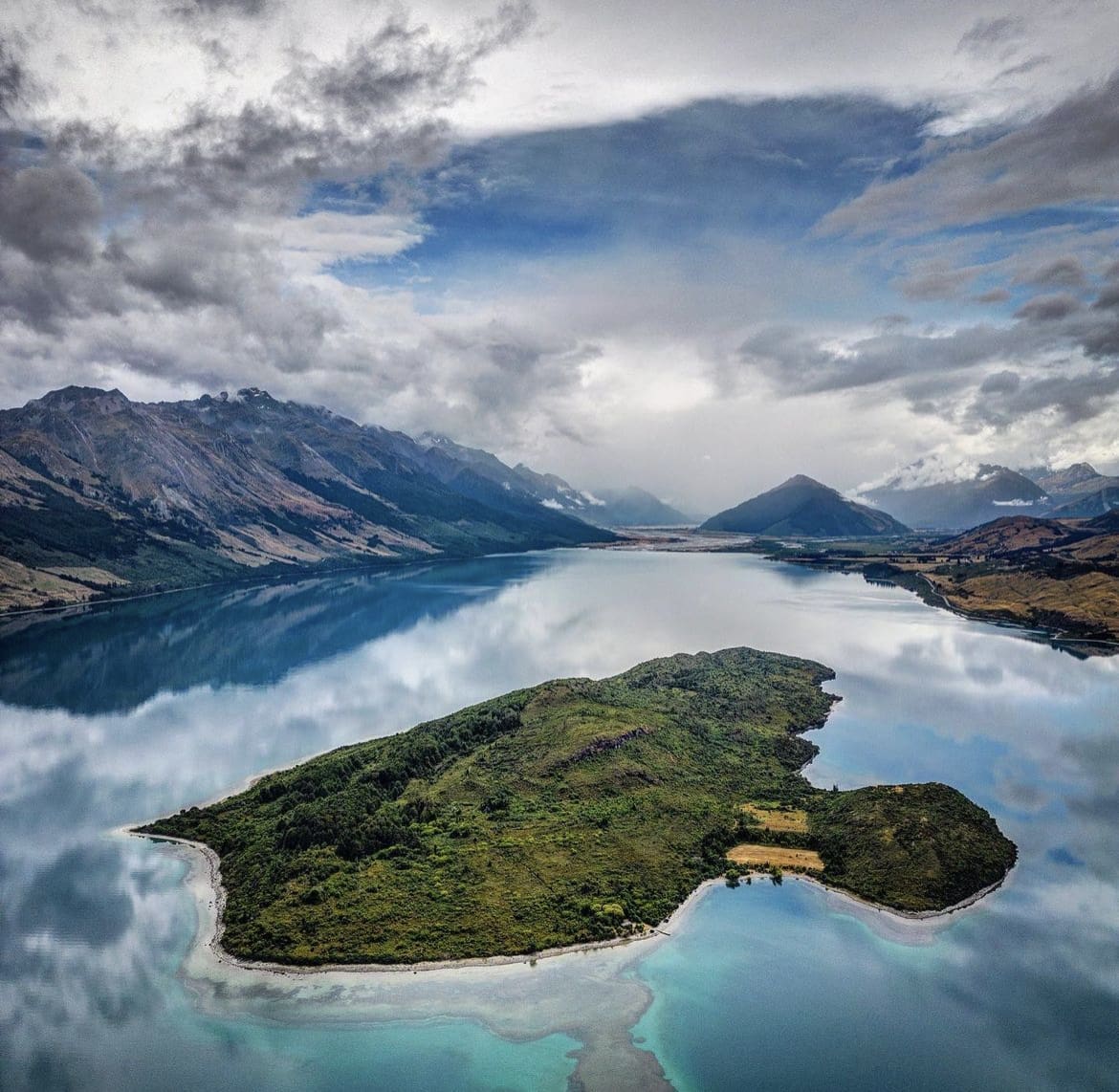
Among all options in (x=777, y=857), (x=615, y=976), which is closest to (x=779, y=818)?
(x=777, y=857)

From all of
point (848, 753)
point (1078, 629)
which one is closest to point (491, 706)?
point (848, 753)

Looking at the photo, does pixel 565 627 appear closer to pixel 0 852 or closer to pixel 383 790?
pixel 383 790

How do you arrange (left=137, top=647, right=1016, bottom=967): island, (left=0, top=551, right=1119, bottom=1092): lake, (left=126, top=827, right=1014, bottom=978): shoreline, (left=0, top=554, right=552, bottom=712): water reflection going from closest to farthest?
(left=0, top=551, right=1119, bottom=1092): lake < (left=126, top=827, right=1014, bottom=978): shoreline < (left=137, top=647, right=1016, bottom=967): island < (left=0, top=554, right=552, bottom=712): water reflection

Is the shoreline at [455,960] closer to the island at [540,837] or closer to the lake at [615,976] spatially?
the island at [540,837]

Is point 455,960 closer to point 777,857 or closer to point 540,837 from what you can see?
point 540,837

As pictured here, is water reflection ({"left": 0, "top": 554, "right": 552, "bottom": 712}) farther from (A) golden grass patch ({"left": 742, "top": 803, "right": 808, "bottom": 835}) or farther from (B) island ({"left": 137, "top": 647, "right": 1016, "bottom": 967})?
(A) golden grass patch ({"left": 742, "top": 803, "right": 808, "bottom": 835})

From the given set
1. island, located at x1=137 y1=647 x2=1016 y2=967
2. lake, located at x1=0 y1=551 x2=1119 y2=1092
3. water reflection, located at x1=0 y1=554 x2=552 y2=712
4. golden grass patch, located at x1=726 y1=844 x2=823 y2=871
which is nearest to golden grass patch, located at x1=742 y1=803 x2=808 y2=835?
island, located at x1=137 y1=647 x2=1016 y2=967
